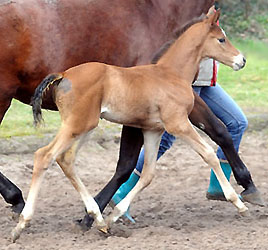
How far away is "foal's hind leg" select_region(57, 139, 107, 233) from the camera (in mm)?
4641

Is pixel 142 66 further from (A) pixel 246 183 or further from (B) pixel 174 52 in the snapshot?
(A) pixel 246 183

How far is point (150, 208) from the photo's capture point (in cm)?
564

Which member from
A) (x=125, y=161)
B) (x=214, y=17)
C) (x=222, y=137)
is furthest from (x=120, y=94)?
(x=222, y=137)

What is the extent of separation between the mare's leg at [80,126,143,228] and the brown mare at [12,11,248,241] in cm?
21

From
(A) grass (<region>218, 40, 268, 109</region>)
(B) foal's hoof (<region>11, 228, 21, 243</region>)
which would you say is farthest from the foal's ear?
(A) grass (<region>218, 40, 268, 109</region>)

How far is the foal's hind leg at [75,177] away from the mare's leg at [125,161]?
31cm

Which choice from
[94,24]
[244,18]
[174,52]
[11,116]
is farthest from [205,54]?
[244,18]

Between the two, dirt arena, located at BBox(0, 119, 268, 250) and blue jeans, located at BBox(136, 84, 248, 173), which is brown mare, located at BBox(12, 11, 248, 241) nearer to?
dirt arena, located at BBox(0, 119, 268, 250)

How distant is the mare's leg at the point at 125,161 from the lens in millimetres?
5035

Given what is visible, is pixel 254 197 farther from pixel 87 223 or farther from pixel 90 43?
pixel 90 43

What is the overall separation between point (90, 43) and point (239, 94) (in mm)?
4443

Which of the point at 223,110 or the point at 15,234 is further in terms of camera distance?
the point at 223,110

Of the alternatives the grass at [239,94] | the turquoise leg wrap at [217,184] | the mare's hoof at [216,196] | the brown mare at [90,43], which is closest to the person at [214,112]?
the turquoise leg wrap at [217,184]

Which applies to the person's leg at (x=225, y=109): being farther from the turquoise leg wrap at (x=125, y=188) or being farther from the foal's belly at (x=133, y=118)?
the foal's belly at (x=133, y=118)
